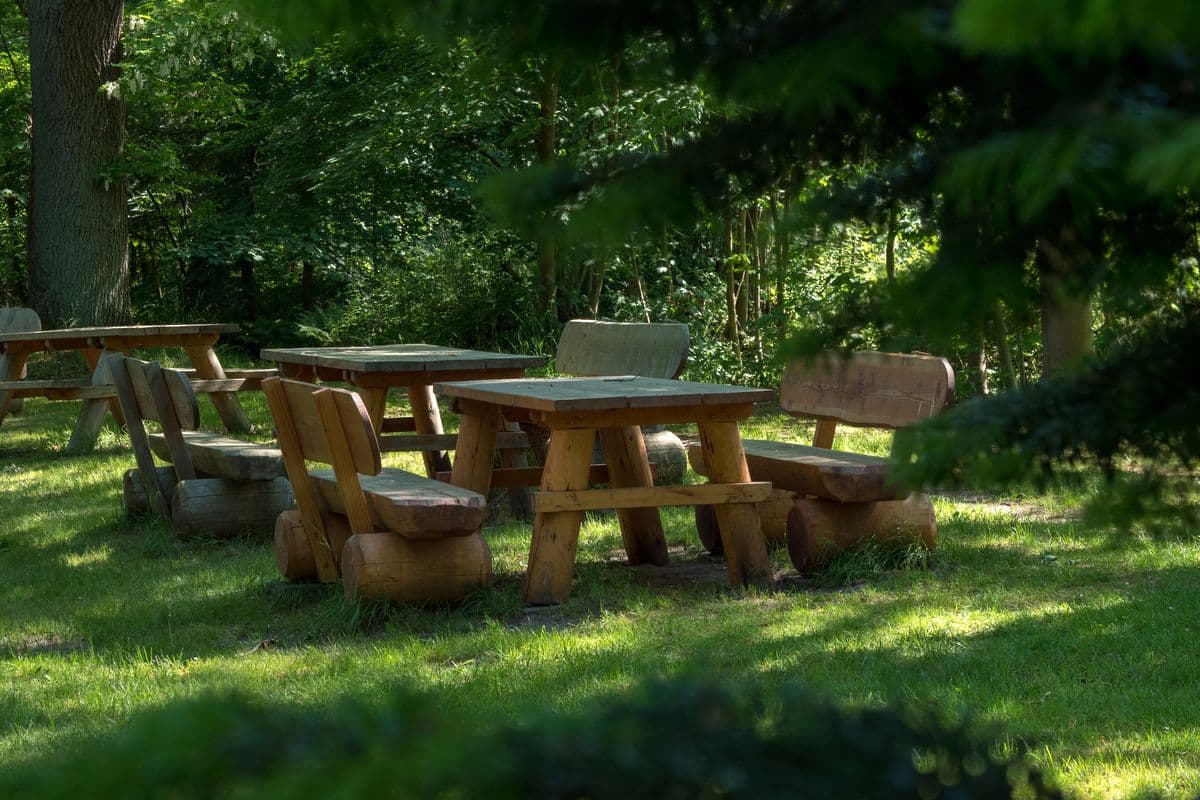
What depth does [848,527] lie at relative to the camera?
6.01m

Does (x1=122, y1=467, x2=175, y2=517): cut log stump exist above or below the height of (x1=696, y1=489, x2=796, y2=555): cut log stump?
above

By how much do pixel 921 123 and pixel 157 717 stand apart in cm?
68

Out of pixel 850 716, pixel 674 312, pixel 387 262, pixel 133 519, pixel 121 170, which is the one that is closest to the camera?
pixel 850 716

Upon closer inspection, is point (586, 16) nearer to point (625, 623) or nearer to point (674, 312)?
point (625, 623)

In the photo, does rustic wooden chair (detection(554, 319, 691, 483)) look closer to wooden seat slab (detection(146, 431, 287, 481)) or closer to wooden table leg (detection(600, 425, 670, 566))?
wooden table leg (detection(600, 425, 670, 566))

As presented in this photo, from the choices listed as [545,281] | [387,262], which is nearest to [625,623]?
[545,281]

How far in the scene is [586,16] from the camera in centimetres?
97

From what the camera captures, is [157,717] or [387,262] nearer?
[157,717]

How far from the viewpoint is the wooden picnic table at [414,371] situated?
7.30 m

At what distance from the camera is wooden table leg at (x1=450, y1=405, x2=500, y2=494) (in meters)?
6.64

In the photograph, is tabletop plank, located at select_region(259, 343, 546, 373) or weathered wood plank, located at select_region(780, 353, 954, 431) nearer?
weathered wood plank, located at select_region(780, 353, 954, 431)

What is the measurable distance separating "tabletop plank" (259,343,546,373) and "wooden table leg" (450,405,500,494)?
2.39 feet

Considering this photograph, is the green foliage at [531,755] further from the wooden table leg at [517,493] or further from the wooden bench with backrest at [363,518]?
the wooden table leg at [517,493]

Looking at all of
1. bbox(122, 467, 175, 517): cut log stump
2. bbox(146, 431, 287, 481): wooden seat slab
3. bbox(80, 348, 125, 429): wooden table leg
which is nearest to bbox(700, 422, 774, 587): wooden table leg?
bbox(146, 431, 287, 481): wooden seat slab
